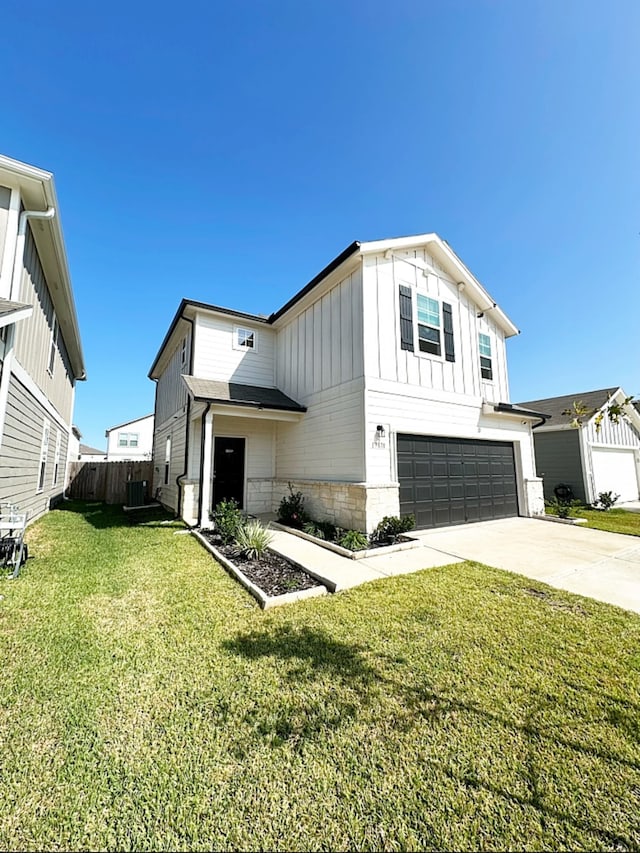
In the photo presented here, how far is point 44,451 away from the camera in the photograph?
33.3ft

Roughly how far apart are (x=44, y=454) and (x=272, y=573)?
904 cm

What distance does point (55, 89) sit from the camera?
7832mm

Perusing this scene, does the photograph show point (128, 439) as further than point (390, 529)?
Yes

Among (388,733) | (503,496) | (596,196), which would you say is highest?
(596,196)

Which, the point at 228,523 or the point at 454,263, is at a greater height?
the point at 454,263

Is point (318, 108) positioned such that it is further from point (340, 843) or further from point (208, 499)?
point (340, 843)

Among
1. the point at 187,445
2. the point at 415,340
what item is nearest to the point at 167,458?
the point at 187,445

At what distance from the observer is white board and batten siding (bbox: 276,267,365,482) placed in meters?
8.16

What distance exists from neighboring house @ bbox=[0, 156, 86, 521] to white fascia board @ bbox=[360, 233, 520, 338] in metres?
A: 6.59

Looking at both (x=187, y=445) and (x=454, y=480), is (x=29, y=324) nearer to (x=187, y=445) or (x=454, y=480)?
(x=187, y=445)

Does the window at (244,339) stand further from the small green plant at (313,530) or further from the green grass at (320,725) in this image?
the green grass at (320,725)

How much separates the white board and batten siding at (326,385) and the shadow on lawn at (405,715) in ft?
15.7

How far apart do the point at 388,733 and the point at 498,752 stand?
0.67 metres

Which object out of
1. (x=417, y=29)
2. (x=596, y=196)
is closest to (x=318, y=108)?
(x=417, y=29)
